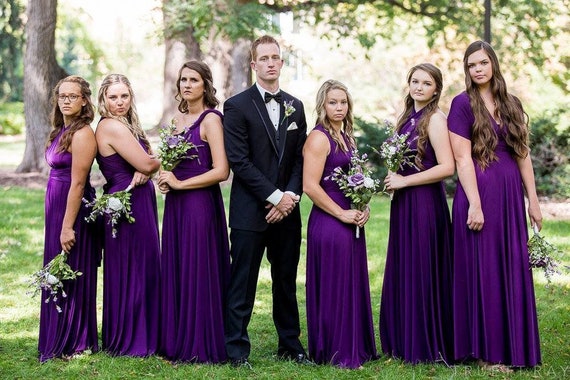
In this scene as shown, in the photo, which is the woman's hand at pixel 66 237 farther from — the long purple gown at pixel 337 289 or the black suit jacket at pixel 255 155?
the long purple gown at pixel 337 289

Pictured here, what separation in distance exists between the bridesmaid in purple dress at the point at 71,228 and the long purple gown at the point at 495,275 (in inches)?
112

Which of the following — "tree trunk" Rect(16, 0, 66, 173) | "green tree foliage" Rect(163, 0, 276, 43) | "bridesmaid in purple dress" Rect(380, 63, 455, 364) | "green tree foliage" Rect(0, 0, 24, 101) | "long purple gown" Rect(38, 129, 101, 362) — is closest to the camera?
"bridesmaid in purple dress" Rect(380, 63, 455, 364)

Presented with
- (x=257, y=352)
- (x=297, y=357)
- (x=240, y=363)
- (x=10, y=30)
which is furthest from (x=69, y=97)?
(x=10, y=30)

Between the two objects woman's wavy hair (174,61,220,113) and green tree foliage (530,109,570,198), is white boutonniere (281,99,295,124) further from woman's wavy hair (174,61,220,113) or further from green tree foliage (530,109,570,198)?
green tree foliage (530,109,570,198)

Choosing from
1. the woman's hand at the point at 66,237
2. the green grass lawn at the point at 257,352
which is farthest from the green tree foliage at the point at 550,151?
the woman's hand at the point at 66,237

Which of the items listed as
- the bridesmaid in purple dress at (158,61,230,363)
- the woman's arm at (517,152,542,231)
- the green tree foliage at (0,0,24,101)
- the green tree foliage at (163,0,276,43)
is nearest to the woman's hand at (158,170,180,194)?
the bridesmaid in purple dress at (158,61,230,363)

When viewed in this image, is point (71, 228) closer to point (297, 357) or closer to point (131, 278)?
point (131, 278)

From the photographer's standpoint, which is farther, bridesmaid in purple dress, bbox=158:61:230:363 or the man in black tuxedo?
bridesmaid in purple dress, bbox=158:61:230:363

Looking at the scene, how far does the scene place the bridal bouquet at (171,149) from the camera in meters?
6.09

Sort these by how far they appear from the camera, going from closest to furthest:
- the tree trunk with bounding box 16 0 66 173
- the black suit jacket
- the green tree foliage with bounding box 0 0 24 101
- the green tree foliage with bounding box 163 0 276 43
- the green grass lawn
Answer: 1. the green grass lawn
2. the black suit jacket
3. the green tree foliage with bounding box 163 0 276 43
4. the tree trunk with bounding box 16 0 66 173
5. the green tree foliage with bounding box 0 0 24 101

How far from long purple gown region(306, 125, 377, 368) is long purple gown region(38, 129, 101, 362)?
178 centimetres

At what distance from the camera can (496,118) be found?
6.03 meters

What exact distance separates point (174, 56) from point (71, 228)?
15292 mm

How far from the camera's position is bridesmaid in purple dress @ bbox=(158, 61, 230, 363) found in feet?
20.2
